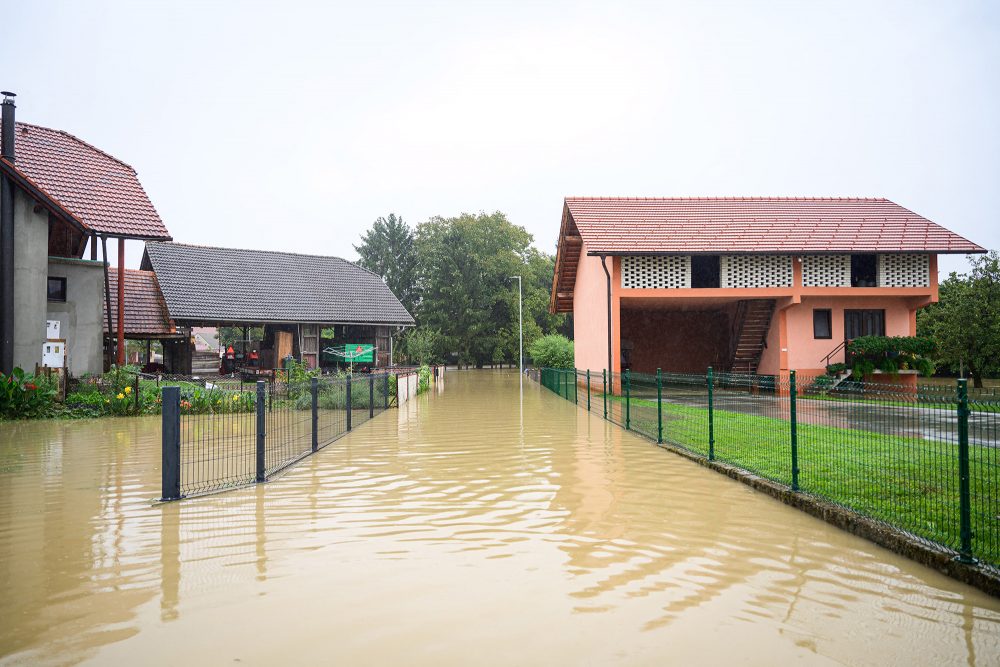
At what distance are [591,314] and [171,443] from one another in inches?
890

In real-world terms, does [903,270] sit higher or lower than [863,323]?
higher

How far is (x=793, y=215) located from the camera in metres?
27.8

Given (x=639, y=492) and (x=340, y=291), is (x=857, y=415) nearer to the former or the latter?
(x=639, y=492)

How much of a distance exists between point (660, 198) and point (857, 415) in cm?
2343

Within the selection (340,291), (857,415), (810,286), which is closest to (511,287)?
(340,291)

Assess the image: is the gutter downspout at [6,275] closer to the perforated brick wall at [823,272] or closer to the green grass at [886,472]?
the green grass at [886,472]

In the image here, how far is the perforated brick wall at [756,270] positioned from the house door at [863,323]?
291 cm

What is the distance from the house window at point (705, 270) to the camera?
27359mm

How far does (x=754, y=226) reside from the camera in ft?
86.7

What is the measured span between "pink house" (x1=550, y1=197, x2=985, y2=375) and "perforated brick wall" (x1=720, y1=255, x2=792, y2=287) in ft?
0.12

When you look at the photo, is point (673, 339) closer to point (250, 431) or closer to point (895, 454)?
point (250, 431)

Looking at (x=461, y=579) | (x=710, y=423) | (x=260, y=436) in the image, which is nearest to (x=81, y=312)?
(x=260, y=436)

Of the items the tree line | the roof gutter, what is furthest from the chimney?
the tree line

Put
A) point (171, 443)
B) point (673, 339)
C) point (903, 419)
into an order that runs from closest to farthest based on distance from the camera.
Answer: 1. point (903, 419)
2. point (171, 443)
3. point (673, 339)
